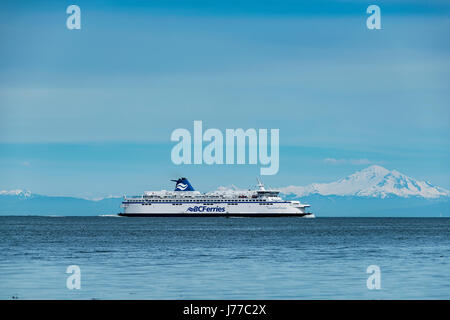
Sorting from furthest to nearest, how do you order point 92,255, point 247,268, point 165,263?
point 92,255, point 165,263, point 247,268

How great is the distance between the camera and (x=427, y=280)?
40.1 m

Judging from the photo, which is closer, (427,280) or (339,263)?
(427,280)

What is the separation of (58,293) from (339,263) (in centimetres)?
2360

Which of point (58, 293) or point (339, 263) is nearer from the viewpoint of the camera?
point (58, 293)

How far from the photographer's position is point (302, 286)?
123 feet
